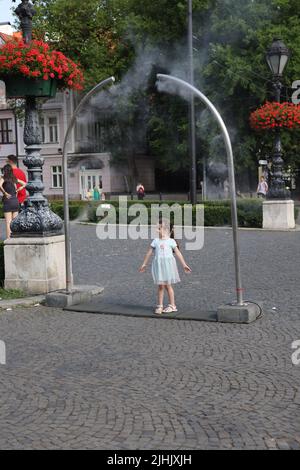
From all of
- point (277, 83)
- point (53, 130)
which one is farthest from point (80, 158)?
point (277, 83)

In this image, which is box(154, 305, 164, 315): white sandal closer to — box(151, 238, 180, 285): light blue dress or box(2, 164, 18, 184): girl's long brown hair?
box(151, 238, 180, 285): light blue dress

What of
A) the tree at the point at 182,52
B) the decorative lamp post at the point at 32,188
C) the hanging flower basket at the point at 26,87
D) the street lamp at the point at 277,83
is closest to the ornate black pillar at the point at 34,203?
the decorative lamp post at the point at 32,188

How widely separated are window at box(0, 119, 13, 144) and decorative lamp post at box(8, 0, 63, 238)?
49.6 metres

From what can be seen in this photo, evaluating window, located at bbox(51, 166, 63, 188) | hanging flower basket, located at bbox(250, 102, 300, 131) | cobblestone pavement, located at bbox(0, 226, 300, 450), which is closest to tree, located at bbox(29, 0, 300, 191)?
window, located at bbox(51, 166, 63, 188)

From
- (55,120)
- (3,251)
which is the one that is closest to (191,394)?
(3,251)

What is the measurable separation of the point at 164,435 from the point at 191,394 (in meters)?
0.96

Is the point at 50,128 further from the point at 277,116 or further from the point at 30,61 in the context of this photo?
the point at 30,61

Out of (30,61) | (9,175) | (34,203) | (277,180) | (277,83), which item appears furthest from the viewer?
(277,180)

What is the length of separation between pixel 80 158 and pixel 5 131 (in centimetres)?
863

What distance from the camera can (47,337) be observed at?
7762 millimetres

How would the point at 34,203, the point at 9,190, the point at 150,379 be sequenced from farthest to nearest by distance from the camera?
the point at 9,190, the point at 34,203, the point at 150,379

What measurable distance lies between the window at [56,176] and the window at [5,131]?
5.30 m

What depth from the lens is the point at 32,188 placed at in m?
10.6

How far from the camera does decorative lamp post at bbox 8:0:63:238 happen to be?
10.4 meters
